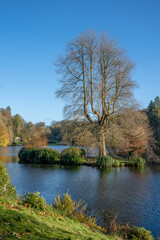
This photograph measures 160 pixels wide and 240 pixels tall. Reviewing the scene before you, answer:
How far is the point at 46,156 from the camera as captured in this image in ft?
71.0

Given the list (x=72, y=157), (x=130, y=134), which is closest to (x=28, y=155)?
(x=72, y=157)

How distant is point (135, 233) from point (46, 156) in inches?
648

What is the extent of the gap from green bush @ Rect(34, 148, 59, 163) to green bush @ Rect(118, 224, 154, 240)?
15.5 metres

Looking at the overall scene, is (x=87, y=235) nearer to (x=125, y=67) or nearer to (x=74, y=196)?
(x=74, y=196)

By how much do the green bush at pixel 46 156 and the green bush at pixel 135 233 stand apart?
15455mm

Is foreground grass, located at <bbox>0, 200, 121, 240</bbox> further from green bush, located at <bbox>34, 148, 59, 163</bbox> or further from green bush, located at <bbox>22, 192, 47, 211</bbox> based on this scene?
green bush, located at <bbox>34, 148, 59, 163</bbox>

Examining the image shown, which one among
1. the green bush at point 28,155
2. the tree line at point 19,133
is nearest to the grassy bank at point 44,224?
the green bush at point 28,155

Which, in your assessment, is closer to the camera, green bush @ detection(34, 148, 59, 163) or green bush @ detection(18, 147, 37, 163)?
green bush @ detection(34, 148, 59, 163)

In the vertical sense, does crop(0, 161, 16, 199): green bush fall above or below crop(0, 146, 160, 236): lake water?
above

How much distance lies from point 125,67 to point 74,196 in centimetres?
1584

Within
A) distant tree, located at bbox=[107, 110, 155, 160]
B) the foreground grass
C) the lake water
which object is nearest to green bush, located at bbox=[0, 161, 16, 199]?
the foreground grass

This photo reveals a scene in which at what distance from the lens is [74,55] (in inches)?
888

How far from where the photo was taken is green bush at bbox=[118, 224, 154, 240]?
571 cm

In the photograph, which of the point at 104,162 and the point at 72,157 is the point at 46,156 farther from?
the point at 104,162
